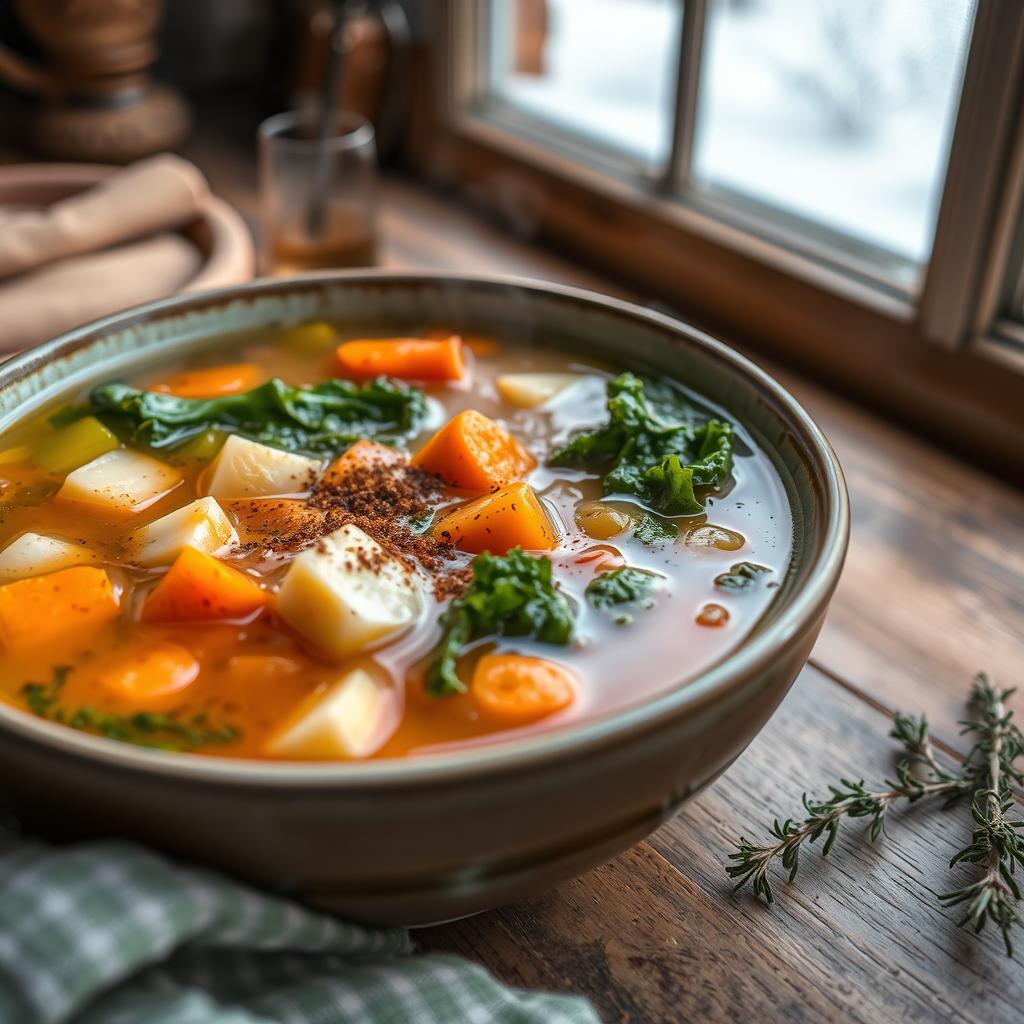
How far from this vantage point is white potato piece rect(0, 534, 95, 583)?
1.34 meters

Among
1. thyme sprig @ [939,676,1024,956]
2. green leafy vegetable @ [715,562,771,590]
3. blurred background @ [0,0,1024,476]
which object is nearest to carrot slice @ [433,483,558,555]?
green leafy vegetable @ [715,562,771,590]

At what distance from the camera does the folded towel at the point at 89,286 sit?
6.88 feet

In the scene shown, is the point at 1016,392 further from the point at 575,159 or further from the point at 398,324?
the point at 575,159

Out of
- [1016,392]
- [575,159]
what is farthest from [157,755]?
[575,159]

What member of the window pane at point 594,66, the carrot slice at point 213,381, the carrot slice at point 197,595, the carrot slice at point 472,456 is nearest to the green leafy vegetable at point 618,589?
the carrot slice at point 472,456

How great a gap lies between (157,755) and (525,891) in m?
0.37

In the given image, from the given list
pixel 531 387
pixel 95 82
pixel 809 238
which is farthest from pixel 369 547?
pixel 95 82

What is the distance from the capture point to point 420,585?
1327 millimetres

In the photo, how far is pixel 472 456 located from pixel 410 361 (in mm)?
321

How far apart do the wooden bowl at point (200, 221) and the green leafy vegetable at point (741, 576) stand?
1.23 metres

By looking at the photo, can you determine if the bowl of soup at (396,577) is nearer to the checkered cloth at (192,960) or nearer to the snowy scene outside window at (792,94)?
the checkered cloth at (192,960)

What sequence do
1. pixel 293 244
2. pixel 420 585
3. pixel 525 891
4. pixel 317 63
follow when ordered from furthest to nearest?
pixel 317 63 < pixel 293 244 < pixel 420 585 < pixel 525 891

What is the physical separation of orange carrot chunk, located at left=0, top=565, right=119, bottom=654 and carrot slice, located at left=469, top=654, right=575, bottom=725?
0.42 meters

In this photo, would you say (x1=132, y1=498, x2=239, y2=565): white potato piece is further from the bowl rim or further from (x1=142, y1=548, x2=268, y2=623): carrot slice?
the bowl rim
